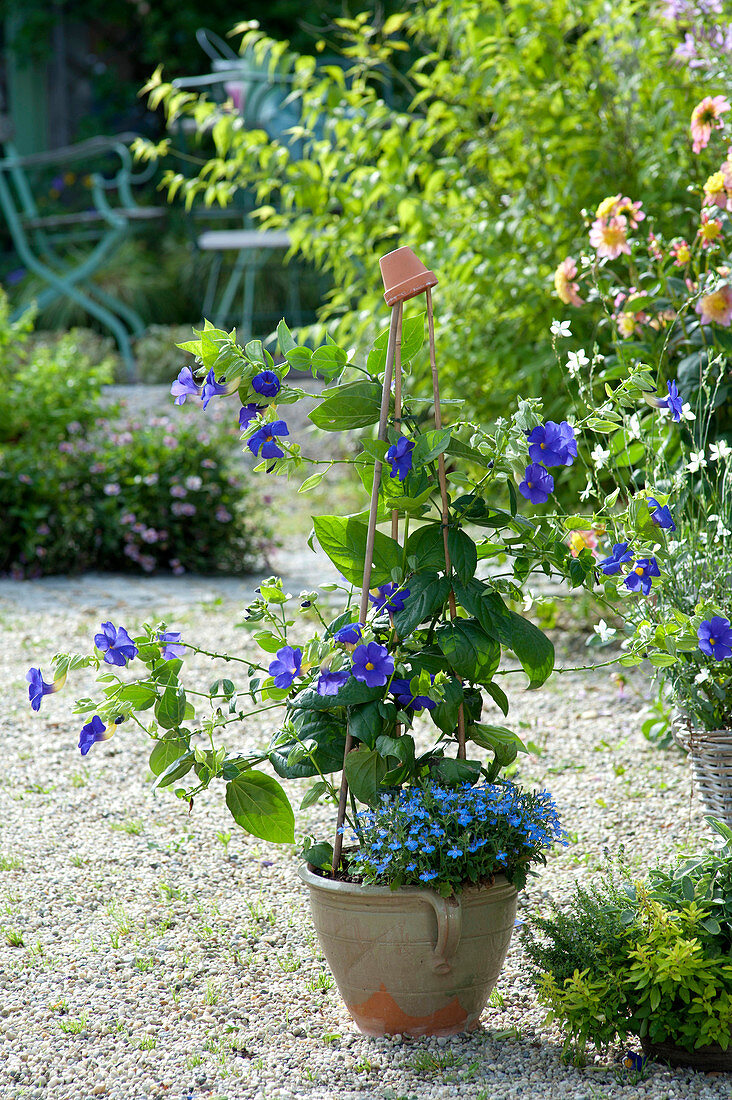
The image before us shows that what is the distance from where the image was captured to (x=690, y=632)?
1558mm

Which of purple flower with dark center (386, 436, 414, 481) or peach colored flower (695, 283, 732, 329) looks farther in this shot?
peach colored flower (695, 283, 732, 329)

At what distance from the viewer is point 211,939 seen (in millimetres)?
1868

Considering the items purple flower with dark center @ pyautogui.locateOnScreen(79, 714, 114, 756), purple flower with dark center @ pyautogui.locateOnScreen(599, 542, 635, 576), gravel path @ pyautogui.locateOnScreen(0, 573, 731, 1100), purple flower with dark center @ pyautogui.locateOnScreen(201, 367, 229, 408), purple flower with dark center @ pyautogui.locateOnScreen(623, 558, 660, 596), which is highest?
purple flower with dark center @ pyautogui.locateOnScreen(201, 367, 229, 408)

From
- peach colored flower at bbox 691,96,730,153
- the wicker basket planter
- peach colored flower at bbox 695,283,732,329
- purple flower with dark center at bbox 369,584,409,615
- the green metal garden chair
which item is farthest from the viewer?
the green metal garden chair

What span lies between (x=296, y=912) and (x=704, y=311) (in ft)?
4.36

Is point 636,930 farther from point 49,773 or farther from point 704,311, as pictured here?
point 49,773

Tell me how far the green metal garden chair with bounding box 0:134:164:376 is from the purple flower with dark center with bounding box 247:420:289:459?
5371 mm

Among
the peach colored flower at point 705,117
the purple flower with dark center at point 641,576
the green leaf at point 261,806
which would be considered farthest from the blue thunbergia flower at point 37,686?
the peach colored flower at point 705,117

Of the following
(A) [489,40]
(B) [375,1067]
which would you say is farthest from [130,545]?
(B) [375,1067]

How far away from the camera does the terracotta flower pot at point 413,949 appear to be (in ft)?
4.72

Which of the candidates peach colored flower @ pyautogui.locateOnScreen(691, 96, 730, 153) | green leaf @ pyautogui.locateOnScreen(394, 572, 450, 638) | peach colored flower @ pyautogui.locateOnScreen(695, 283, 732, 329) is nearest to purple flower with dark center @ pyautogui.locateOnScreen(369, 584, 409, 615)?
green leaf @ pyautogui.locateOnScreen(394, 572, 450, 638)

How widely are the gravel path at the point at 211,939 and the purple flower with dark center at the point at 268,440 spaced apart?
82 cm

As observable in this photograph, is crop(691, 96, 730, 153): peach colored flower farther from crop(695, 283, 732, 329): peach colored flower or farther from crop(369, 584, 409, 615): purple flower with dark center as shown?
crop(369, 584, 409, 615): purple flower with dark center

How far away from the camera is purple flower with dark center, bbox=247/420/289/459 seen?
150 cm
